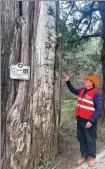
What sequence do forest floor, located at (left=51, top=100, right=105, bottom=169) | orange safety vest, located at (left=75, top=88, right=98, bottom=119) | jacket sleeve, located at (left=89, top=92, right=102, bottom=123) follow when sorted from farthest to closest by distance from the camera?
forest floor, located at (left=51, top=100, right=105, bottom=169) < orange safety vest, located at (left=75, top=88, right=98, bottom=119) < jacket sleeve, located at (left=89, top=92, right=102, bottom=123)

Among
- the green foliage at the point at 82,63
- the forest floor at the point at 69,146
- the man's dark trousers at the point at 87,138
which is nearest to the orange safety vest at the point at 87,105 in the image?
the man's dark trousers at the point at 87,138

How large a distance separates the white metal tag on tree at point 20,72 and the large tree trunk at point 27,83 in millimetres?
68

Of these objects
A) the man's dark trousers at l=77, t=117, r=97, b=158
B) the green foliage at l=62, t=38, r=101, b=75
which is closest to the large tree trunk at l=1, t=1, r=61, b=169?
the man's dark trousers at l=77, t=117, r=97, b=158

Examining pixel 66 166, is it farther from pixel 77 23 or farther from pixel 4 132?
pixel 77 23

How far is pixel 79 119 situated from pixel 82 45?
4763 mm

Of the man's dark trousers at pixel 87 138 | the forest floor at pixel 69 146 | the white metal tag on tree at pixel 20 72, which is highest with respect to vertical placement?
the white metal tag on tree at pixel 20 72

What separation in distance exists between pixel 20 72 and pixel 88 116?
1373mm

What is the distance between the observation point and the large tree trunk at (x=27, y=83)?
458cm

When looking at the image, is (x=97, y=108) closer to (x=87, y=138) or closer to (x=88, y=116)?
(x=88, y=116)

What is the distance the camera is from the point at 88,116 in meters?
4.96

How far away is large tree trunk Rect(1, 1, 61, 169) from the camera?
4.58m

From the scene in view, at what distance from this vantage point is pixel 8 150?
15.3 ft

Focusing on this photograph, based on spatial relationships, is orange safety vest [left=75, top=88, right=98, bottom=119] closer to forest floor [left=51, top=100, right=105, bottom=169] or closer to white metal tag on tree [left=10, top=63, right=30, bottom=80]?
forest floor [left=51, top=100, right=105, bottom=169]

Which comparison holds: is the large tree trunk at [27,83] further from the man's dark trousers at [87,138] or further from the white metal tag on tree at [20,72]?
the man's dark trousers at [87,138]
